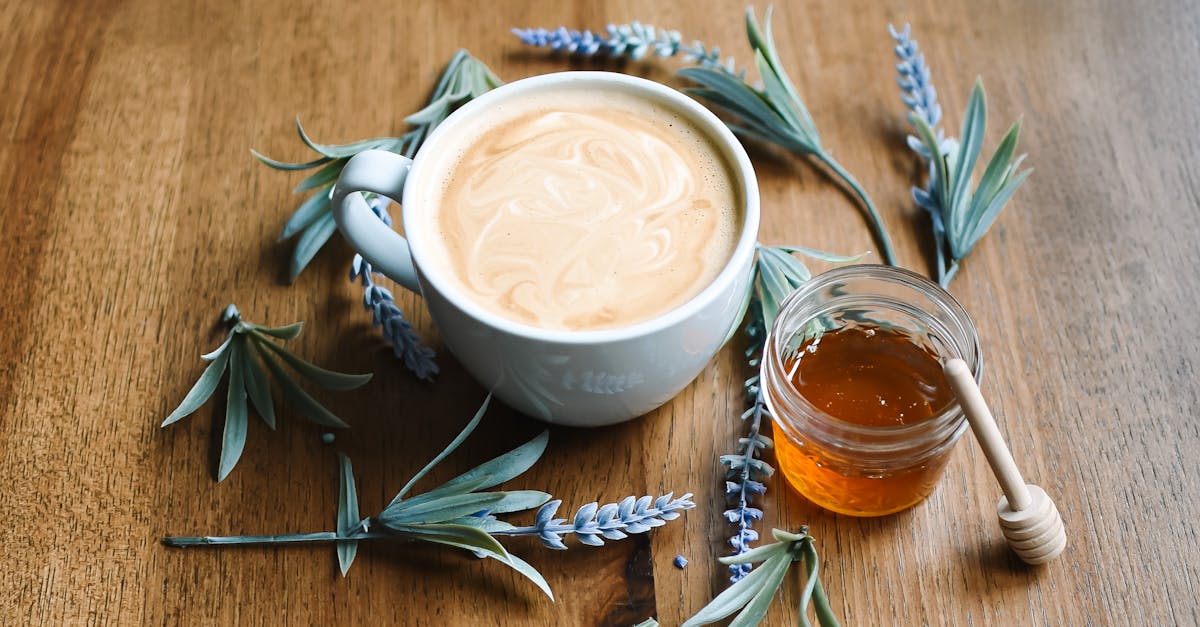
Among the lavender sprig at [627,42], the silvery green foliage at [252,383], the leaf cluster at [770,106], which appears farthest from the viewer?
the lavender sprig at [627,42]

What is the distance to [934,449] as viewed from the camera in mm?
1094

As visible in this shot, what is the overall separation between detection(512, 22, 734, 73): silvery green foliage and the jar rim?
0.50m

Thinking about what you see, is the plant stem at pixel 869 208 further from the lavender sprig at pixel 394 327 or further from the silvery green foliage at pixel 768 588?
the lavender sprig at pixel 394 327

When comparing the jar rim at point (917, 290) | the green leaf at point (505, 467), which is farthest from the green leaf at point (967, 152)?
the green leaf at point (505, 467)

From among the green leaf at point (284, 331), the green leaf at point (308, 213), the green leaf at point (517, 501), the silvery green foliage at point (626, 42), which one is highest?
the silvery green foliage at point (626, 42)

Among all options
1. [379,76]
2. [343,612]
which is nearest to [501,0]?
[379,76]

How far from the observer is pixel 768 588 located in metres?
1.09

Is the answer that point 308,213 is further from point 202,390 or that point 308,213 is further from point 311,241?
point 202,390

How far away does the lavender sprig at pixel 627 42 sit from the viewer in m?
1.58

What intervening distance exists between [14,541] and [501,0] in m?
1.07

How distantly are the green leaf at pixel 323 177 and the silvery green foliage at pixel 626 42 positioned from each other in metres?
0.37

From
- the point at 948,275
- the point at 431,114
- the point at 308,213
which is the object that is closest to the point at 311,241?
the point at 308,213

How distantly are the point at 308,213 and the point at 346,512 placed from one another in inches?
17.4

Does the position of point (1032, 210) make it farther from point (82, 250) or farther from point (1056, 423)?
point (82, 250)
